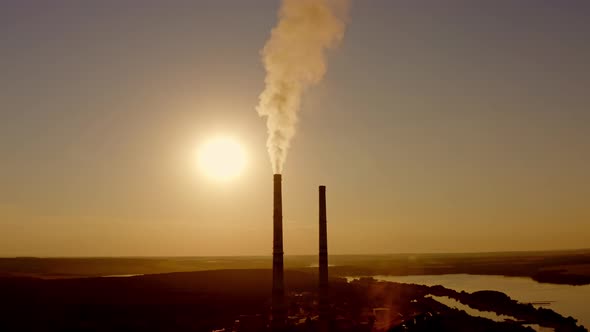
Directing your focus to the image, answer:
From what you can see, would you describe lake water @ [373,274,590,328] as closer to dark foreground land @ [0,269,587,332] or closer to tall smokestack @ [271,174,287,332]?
dark foreground land @ [0,269,587,332]

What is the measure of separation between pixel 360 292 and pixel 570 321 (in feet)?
95.9

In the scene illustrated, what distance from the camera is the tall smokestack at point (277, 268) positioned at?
1316 inches

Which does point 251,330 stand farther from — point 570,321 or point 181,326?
point 570,321

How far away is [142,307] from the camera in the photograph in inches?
1959

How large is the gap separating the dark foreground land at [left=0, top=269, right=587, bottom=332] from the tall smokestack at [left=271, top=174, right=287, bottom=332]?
4.24 m

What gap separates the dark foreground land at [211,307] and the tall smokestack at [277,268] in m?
4.24

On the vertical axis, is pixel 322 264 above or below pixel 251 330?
above

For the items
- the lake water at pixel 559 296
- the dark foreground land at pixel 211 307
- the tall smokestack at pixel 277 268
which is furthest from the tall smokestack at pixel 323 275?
the lake water at pixel 559 296

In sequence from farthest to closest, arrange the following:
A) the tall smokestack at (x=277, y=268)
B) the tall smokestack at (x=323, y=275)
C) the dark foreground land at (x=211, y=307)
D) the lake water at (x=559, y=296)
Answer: the lake water at (x=559, y=296)
the dark foreground land at (x=211, y=307)
the tall smokestack at (x=323, y=275)
the tall smokestack at (x=277, y=268)

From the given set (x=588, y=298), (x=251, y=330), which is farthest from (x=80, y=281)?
(x=588, y=298)

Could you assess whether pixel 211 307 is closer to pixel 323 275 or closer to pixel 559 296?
pixel 323 275

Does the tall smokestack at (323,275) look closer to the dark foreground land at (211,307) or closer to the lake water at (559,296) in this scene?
the dark foreground land at (211,307)

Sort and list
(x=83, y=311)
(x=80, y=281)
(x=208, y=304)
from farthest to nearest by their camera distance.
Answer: (x=80, y=281)
(x=208, y=304)
(x=83, y=311)

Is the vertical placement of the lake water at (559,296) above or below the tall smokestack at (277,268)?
below
